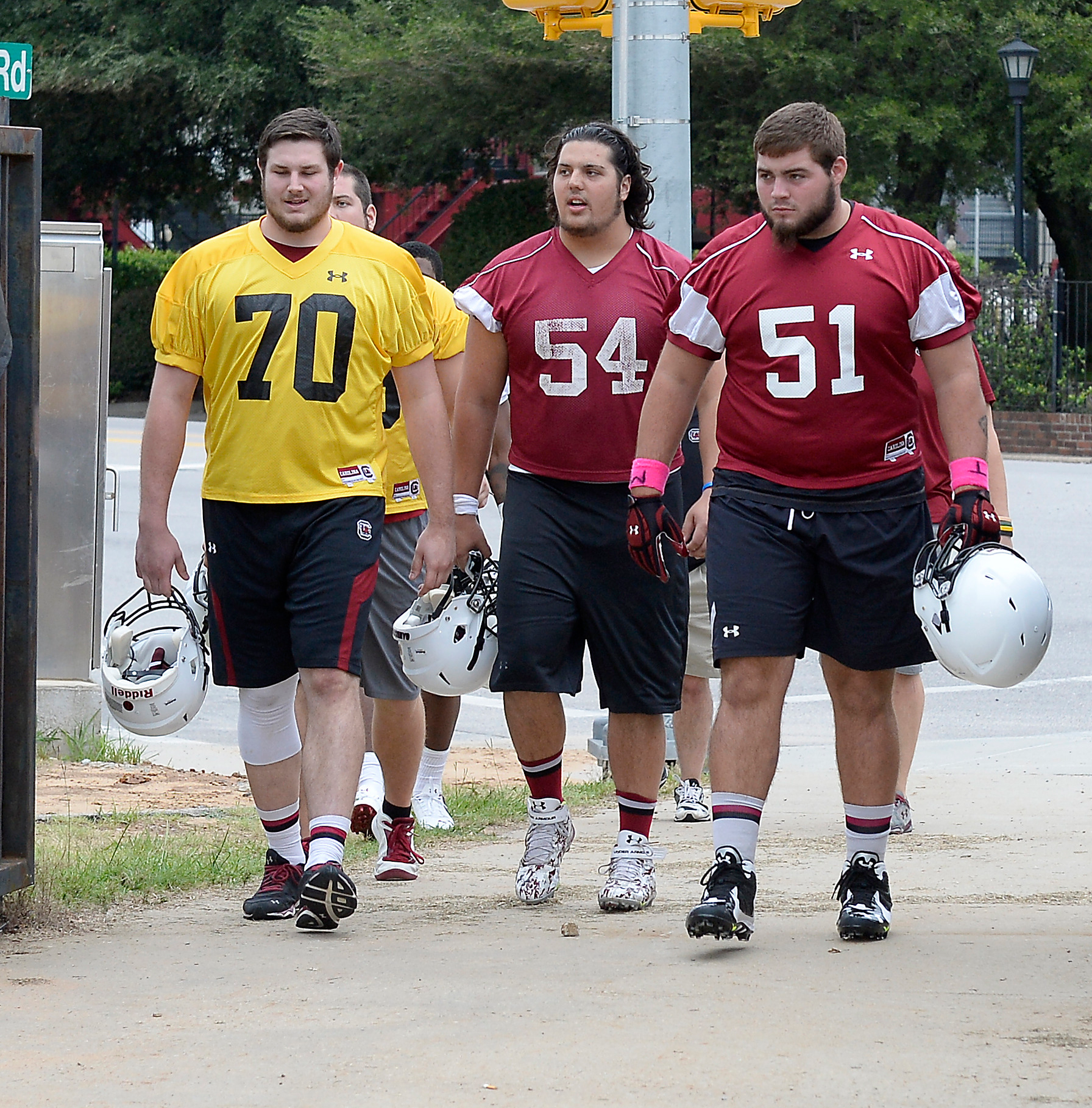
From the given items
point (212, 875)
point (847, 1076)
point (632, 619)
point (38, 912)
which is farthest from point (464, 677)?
point (847, 1076)

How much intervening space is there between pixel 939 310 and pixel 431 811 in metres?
3.02

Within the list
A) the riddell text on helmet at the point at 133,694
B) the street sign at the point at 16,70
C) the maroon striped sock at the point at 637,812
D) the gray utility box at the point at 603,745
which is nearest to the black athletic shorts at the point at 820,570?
the maroon striped sock at the point at 637,812

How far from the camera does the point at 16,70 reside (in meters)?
6.86

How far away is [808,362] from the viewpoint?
4.84 meters

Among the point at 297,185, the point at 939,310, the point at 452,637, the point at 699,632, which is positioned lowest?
the point at 699,632

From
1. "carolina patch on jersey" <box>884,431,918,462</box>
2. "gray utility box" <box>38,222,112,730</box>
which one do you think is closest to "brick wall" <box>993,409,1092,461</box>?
"gray utility box" <box>38,222,112,730</box>

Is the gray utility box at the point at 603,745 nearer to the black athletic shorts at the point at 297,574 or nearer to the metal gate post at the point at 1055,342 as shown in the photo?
the black athletic shorts at the point at 297,574

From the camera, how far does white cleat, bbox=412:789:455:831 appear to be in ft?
22.8

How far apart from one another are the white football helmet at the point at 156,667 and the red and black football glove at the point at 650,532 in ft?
4.17

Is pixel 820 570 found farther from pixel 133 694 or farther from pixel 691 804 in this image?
pixel 691 804

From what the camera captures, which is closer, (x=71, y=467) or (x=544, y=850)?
(x=544, y=850)

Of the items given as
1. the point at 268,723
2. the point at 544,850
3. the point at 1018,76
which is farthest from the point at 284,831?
the point at 1018,76

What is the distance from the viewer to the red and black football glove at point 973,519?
4.73 m

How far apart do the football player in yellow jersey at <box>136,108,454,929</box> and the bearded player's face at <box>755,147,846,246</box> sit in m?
1.06
